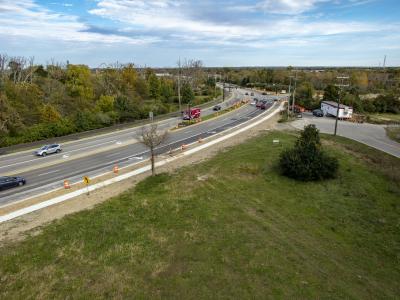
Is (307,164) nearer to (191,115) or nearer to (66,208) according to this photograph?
(66,208)

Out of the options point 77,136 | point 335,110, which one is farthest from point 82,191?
point 335,110

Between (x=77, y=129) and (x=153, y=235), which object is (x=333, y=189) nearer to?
(x=153, y=235)

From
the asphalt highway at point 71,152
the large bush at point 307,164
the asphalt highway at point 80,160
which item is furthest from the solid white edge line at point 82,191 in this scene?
the large bush at point 307,164

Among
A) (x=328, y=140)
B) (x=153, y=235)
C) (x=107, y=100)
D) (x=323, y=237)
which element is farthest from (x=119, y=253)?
(x=107, y=100)

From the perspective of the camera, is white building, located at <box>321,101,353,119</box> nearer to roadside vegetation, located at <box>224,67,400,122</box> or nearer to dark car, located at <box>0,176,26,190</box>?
roadside vegetation, located at <box>224,67,400,122</box>

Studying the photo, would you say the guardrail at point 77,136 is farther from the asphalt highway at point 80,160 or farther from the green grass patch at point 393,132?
the green grass patch at point 393,132

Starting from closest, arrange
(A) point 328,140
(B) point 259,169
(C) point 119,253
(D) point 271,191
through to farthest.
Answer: (C) point 119,253, (D) point 271,191, (B) point 259,169, (A) point 328,140
